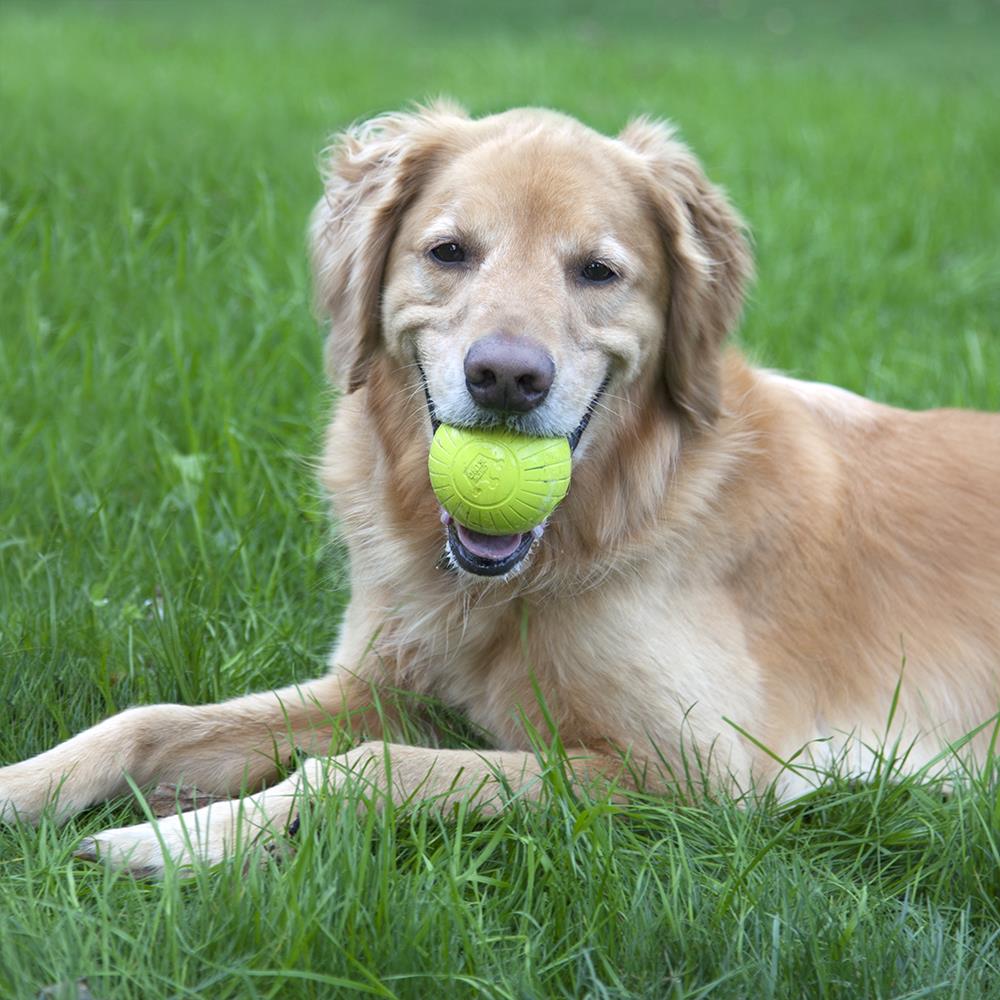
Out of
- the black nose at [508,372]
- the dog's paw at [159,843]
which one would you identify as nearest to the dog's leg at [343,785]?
the dog's paw at [159,843]

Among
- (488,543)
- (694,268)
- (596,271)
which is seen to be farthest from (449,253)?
(488,543)

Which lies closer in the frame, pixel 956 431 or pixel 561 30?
pixel 956 431

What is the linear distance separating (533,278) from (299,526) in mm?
1522

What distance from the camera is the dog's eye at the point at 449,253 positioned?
3.23m

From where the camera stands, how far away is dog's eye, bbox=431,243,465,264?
127 inches

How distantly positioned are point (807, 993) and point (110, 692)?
1.93 metres

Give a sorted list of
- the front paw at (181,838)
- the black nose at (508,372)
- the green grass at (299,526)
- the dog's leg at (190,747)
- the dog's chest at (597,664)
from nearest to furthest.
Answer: the green grass at (299,526)
the front paw at (181,838)
the black nose at (508,372)
the dog's leg at (190,747)
the dog's chest at (597,664)

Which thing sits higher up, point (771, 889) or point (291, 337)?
point (291, 337)

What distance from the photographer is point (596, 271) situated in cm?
324

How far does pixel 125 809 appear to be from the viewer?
301 cm

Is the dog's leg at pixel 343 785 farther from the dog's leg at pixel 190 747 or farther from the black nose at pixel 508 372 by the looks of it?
the black nose at pixel 508 372

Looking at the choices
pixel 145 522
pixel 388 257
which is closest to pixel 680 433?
pixel 388 257

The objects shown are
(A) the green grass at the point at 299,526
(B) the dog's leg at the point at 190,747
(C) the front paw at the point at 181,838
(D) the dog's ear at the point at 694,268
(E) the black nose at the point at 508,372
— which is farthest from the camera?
(D) the dog's ear at the point at 694,268

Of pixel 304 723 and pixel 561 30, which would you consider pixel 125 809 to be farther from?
pixel 561 30
